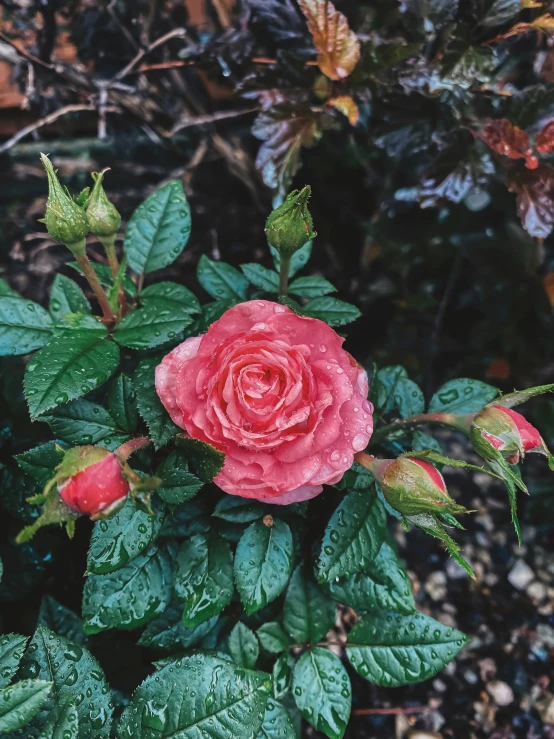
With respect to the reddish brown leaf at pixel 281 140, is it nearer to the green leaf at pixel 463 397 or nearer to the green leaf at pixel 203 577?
the green leaf at pixel 463 397

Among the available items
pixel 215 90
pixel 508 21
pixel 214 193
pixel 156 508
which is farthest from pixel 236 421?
pixel 215 90

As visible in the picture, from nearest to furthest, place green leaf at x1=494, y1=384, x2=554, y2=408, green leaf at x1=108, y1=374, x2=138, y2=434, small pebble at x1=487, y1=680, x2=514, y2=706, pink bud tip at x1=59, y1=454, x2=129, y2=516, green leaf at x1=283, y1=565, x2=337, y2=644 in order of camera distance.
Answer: pink bud tip at x1=59, y1=454, x2=129, y2=516
green leaf at x1=494, y1=384, x2=554, y2=408
green leaf at x1=108, y1=374, x2=138, y2=434
green leaf at x1=283, y1=565, x2=337, y2=644
small pebble at x1=487, y1=680, x2=514, y2=706

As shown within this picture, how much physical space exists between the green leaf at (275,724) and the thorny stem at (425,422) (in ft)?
1.30

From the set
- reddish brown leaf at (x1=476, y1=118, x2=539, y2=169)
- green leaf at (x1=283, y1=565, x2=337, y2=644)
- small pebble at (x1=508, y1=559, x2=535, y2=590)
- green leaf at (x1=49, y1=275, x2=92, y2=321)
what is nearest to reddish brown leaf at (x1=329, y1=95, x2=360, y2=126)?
reddish brown leaf at (x1=476, y1=118, x2=539, y2=169)

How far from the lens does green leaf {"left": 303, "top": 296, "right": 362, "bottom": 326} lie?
34.6 inches

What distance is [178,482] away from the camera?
2.37 feet

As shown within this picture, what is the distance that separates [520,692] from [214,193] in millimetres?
1538

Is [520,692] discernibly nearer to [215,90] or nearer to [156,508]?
[156,508]

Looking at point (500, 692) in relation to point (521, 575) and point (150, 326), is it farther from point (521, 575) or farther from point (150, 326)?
point (150, 326)

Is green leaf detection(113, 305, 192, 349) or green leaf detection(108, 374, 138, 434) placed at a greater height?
green leaf detection(113, 305, 192, 349)

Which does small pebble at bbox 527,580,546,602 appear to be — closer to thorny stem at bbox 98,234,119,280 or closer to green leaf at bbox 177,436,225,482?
green leaf at bbox 177,436,225,482

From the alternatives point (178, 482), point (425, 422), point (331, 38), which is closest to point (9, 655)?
point (178, 482)

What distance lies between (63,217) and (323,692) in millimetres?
733

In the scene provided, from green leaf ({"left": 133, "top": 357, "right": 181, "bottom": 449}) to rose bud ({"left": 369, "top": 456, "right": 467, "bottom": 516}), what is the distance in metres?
0.27
